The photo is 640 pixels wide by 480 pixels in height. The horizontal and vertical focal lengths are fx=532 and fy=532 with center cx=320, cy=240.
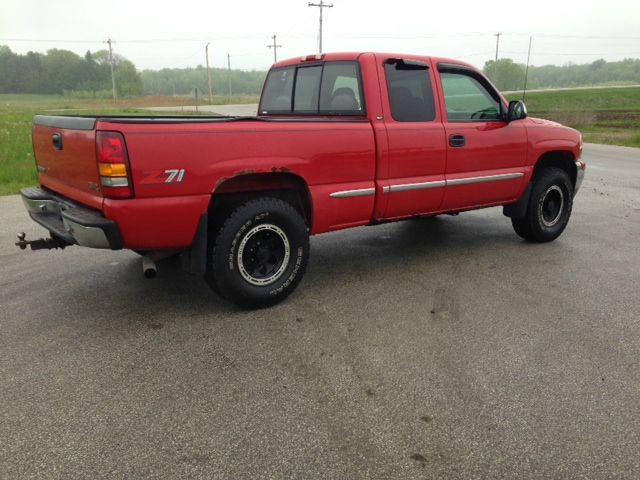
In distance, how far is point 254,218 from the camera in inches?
151

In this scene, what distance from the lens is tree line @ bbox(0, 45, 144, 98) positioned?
123375 mm

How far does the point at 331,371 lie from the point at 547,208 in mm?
3970

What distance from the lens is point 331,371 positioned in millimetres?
3109

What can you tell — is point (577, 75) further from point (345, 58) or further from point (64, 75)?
point (345, 58)

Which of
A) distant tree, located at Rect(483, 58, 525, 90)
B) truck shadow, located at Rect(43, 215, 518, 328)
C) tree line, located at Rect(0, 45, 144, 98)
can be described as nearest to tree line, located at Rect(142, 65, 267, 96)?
tree line, located at Rect(0, 45, 144, 98)

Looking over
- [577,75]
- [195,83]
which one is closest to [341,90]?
[195,83]

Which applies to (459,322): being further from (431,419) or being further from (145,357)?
(145,357)

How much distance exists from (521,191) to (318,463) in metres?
4.19

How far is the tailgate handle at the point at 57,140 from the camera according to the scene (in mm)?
3727

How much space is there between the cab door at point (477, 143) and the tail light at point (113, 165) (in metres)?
2.85

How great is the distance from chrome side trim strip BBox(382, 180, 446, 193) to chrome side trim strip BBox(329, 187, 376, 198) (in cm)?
13

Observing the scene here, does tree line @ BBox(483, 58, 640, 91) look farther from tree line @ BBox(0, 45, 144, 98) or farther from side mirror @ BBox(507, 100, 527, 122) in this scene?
side mirror @ BBox(507, 100, 527, 122)

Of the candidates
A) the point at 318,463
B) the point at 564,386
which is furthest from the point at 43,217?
the point at 564,386

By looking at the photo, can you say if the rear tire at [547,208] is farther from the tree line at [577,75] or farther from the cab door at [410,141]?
the tree line at [577,75]
